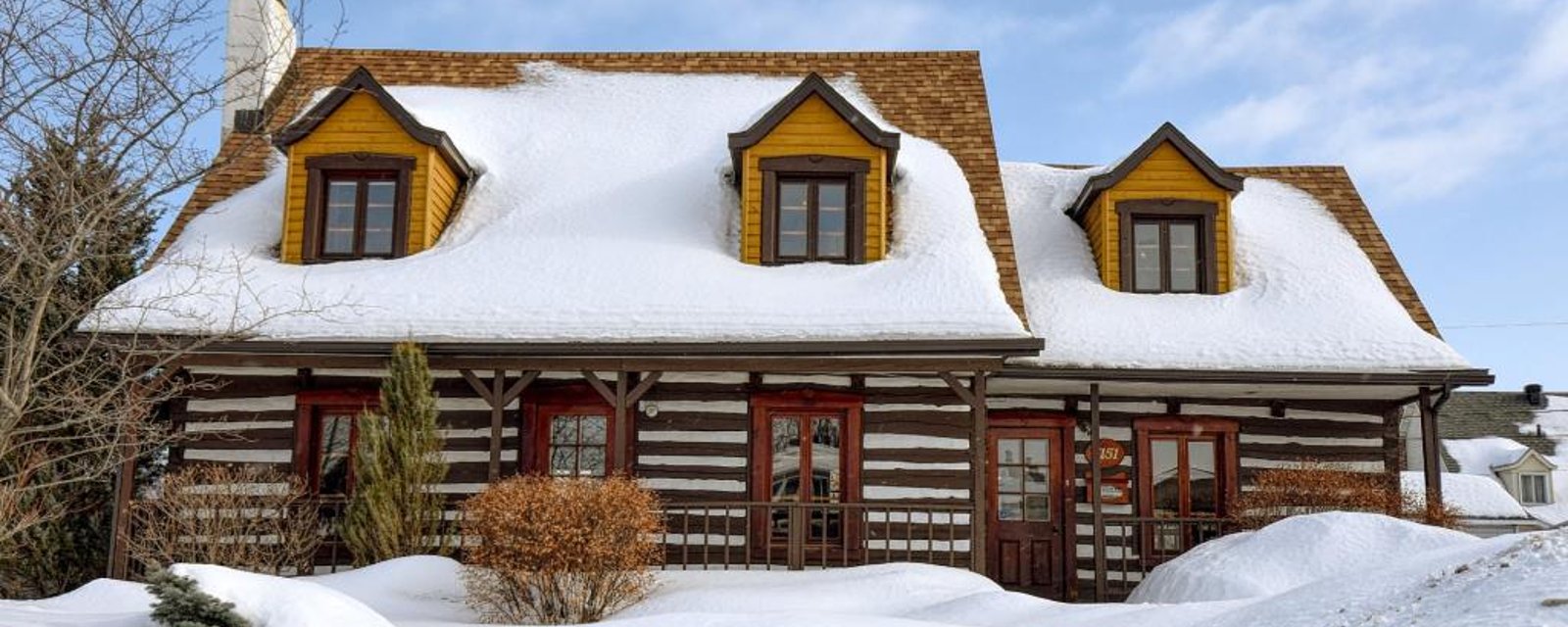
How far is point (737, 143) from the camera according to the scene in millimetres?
15805

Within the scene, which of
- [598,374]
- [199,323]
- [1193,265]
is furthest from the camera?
[1193,265]

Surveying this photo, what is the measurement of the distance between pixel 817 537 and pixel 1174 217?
6.19 metres

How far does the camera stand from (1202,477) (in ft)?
53.3

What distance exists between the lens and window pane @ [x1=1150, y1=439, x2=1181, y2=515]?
16125 millimetres

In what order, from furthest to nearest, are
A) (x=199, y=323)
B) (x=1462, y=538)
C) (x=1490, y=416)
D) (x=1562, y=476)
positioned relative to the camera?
1. (x=1490, y=416)
2. (x=1562, y=476)
3. (x=199, y=323)
4. (x=1462, y=538)

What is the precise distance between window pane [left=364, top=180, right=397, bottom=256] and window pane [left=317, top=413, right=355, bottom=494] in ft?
6.75

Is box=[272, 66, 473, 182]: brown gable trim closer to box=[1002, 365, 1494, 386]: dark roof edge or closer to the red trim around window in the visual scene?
the red trim around window

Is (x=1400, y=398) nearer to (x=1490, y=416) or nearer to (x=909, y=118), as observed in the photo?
(x=909, y=118)

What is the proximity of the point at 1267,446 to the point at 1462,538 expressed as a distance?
14.7 feet

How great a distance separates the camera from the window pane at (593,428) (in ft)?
50.8

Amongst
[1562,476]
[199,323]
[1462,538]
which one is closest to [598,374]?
[199,323]

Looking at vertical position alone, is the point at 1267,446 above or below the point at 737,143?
below

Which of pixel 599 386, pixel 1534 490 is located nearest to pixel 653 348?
pixel 599 386

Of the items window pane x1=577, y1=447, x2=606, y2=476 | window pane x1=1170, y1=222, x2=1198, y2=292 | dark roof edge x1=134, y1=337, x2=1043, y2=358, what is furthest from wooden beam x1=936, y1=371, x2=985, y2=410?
window pane x1=1170, y1=222, x2=1198, y2=292
